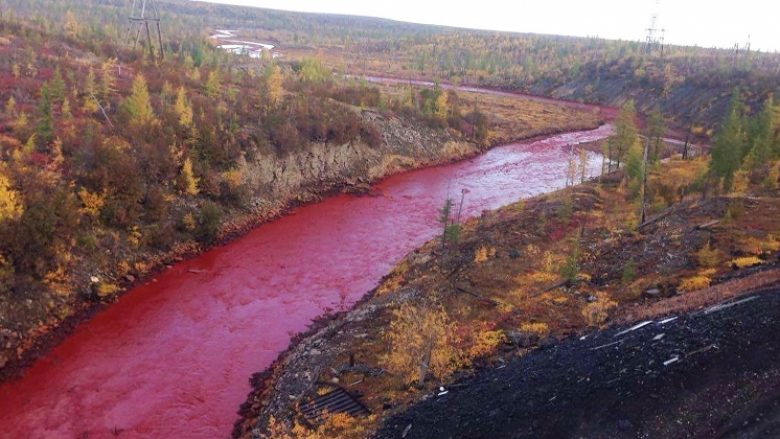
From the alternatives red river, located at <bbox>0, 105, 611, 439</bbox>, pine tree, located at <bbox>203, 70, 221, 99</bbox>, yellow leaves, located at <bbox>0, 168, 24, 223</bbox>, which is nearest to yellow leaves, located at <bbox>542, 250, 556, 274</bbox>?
red river, located at <bbox>0, 105, 611, 439</bbox>

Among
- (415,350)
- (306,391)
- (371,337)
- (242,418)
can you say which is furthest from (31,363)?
(415,350)

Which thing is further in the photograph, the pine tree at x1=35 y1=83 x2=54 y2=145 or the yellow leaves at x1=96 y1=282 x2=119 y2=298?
the pine tree at x1=35 y1=83 x2=54 y2=145

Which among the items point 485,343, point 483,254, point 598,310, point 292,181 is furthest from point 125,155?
point 598,310

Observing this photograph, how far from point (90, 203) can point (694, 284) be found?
99.2 ft

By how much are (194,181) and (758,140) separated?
3817 cm

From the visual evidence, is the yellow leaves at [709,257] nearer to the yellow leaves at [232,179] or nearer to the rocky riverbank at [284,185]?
the rocky riverbank at [284,185]

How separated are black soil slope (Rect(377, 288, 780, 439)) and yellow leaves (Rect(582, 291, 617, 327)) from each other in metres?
2.23

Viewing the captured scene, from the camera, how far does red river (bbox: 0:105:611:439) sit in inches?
816

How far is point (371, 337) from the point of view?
24.1 metres

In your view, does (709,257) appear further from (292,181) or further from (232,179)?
(292,181)

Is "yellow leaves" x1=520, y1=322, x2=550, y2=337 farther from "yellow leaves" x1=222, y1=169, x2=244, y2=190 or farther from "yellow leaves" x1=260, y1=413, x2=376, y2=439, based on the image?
"yellow leaves" x1=222, y1=169, x2=244, y2=190

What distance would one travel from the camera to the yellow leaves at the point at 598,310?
2173 centimetres

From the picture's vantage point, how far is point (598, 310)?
74.0 ft

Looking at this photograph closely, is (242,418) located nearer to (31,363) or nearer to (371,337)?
(371,337)
